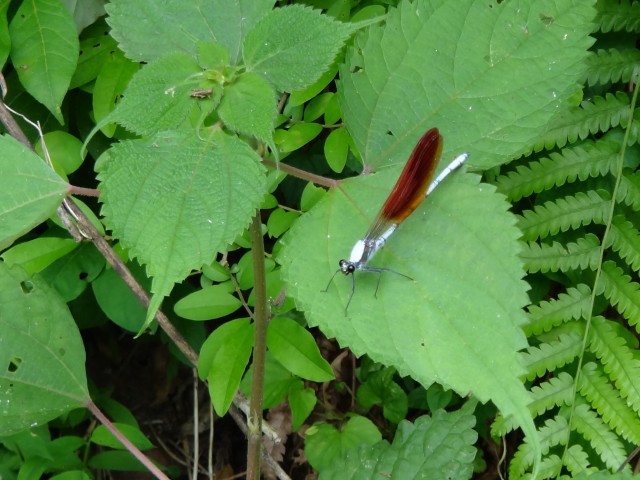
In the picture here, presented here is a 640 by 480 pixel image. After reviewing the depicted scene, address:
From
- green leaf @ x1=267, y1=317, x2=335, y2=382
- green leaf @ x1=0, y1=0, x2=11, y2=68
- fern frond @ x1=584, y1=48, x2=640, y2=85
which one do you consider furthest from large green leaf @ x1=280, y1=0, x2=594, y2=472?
green leaf @ x1=0, y1=0, x2=11, y2=68

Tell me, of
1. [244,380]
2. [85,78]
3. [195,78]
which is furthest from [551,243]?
[85,78]

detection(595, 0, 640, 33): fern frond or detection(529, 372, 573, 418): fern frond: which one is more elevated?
detection(595, 0, 640, 33): fern frond

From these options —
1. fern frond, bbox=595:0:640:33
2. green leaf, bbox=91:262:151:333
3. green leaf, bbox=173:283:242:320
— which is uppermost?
fern frond, bbox=595:0:640:33

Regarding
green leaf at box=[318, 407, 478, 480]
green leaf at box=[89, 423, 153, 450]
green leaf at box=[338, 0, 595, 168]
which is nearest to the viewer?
green leaf at box=[338, 0, 595, 168]

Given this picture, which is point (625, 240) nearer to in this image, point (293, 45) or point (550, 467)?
point (550, 467)

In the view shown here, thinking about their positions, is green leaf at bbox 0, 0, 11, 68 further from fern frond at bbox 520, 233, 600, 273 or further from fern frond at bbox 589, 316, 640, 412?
fern frond at bbox 589, 316, 640, 412

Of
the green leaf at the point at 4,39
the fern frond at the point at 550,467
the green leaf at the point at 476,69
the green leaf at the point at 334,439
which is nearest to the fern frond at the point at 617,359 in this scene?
the fern frond at the point at 550,467
